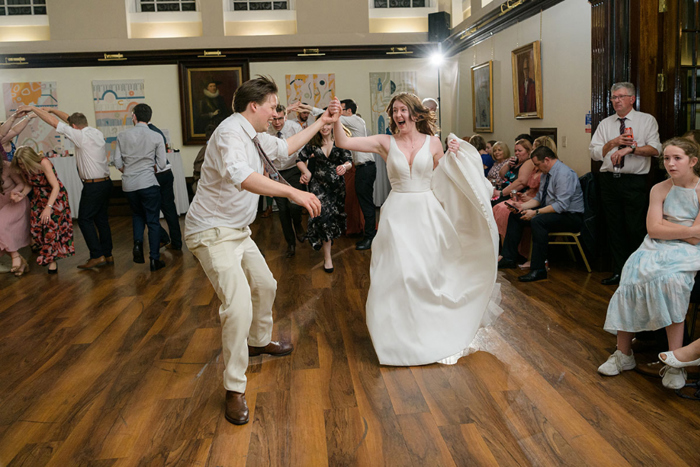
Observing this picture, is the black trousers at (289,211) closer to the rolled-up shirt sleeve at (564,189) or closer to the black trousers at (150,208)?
the black trousers at (150,208)

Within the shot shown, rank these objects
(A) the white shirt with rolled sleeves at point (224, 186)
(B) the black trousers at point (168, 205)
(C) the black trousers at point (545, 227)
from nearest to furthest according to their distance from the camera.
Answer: (A) the white shirt with rolled sleeves at point (224, 186), (C) the black trousers at point (545, 227), (B) the black trousers at point (168, 205)

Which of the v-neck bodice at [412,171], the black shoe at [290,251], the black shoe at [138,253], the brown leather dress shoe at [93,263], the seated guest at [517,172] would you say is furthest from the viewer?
the black shoe at [290,251]

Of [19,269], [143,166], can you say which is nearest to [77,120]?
[143,166]

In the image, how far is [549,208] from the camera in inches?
219

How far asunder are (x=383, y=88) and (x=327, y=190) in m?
5.87

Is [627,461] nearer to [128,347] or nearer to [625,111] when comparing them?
[128,347]

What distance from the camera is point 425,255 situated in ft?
12.1

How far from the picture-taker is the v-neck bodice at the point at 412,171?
3.89 meters

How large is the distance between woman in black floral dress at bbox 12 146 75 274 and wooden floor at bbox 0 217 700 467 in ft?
5.19

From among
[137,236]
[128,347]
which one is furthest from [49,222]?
[128,347]

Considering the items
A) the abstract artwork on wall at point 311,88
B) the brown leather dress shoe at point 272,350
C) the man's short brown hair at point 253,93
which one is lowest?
the brown leather dress shoe at point 272,350

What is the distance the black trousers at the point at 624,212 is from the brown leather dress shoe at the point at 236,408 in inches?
141

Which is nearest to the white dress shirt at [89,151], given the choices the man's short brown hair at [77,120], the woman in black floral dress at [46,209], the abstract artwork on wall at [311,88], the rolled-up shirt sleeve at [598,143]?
the man's short brown hair at [77,120]

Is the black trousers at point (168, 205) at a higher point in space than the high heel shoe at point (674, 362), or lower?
higher
